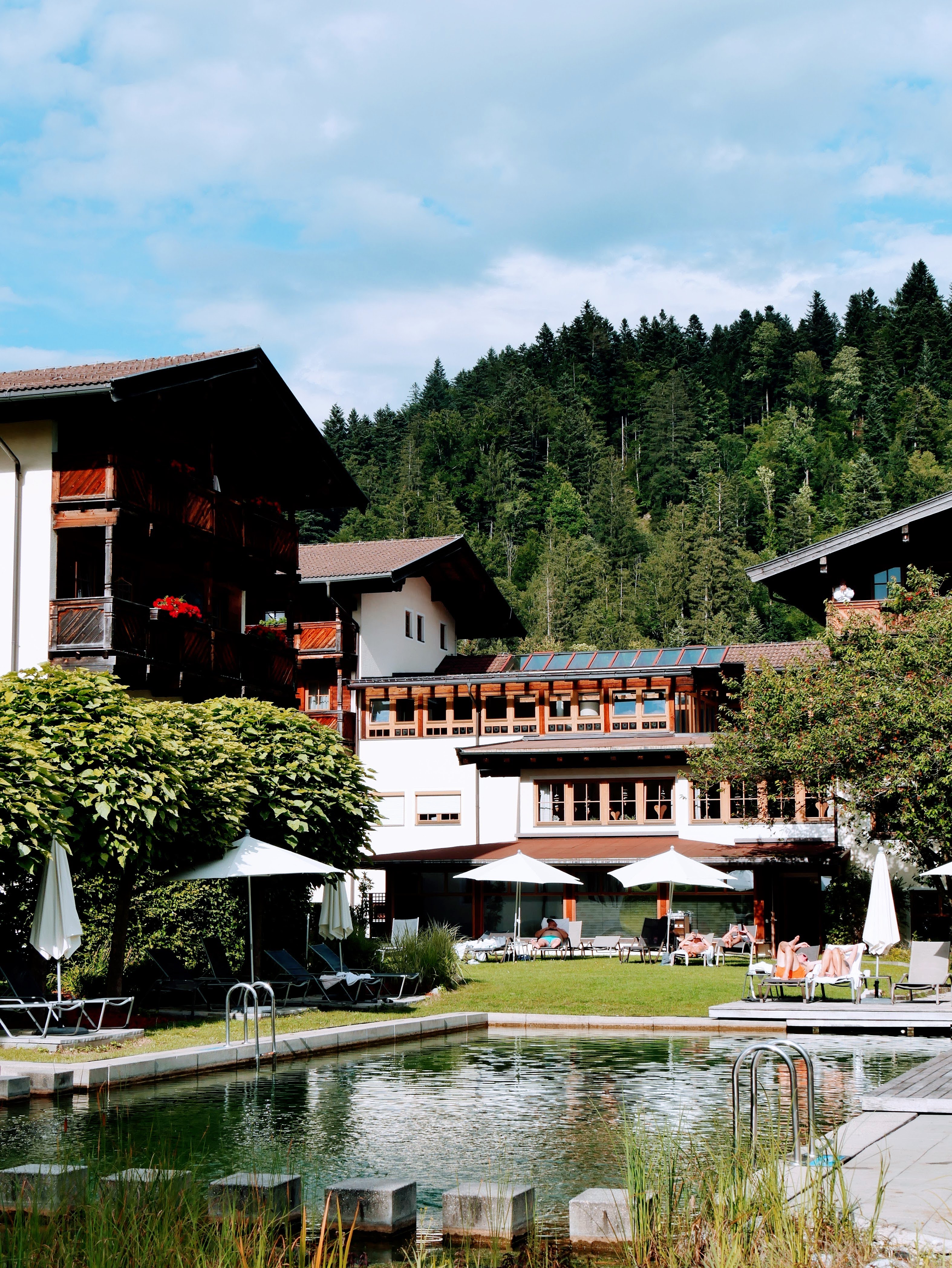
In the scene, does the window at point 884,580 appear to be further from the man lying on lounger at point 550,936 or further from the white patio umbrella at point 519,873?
the man lying on lounger at point 550,936

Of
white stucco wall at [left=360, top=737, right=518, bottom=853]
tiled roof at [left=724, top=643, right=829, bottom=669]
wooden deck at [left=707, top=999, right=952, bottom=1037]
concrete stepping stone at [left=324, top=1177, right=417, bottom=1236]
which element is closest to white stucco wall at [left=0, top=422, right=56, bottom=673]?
wooden deck at [left=707, top=999, right=952, bottom=1037]

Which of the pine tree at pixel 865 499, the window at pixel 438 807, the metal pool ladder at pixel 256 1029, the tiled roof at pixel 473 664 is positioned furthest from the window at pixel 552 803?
the pine tree at pixel 865 499

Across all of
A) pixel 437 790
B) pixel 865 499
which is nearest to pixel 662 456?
pixel 865 499

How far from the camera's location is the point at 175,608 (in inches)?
1097

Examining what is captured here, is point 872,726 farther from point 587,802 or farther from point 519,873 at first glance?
point 587,802

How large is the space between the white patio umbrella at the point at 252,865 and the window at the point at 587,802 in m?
18.6

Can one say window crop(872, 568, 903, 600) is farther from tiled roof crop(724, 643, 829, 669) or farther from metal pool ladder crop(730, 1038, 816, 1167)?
metal pool ladder crop(730, 1038, 816, 1167)

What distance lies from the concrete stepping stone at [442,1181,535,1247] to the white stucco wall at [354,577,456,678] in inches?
1404

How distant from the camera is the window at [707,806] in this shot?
37.2 meters

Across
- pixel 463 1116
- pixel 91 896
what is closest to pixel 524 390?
pixel 91 896

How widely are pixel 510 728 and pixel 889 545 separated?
1247 centimetres

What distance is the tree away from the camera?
27125 millimetres

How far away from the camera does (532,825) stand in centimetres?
3875

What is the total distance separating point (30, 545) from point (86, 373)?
3983 mm
